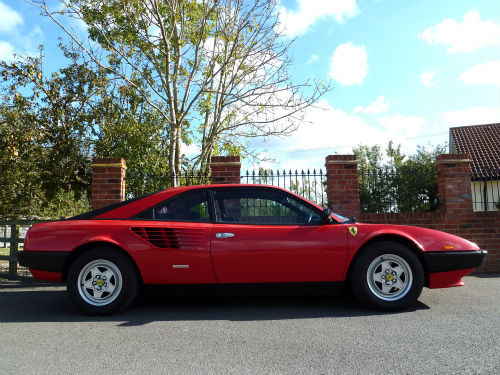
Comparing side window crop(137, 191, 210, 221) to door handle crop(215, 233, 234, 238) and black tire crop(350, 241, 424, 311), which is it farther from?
black tire crop(350, 241, 424, 311)

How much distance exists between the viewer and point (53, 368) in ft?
8.57

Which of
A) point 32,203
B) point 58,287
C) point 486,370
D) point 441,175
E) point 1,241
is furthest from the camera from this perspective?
point 32,203

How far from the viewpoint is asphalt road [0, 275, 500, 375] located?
2604 mm

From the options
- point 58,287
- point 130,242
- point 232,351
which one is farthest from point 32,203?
point 232,351

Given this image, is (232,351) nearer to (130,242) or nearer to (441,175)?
(130,242)

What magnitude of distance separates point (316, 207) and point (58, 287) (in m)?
4.46

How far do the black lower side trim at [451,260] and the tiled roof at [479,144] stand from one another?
17.8 metres

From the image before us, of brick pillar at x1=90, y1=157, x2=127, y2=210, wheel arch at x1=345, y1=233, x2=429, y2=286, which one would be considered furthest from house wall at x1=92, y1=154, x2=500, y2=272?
wheel arch at x1=345, y1=233, x2=429, y2=286

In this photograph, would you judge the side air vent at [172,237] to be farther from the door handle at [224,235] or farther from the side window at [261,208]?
the side window at [261,208]

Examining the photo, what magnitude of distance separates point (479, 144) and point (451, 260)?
76.1 ft

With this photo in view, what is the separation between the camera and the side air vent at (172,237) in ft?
13.4

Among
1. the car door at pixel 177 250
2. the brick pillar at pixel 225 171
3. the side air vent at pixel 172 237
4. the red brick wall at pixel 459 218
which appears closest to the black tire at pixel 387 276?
the car door at pixel 177 250

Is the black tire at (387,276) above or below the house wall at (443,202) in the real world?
below

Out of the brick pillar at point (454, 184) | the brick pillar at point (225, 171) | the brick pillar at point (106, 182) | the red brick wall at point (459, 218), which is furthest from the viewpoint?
the brick pillar at point (454, 184)
